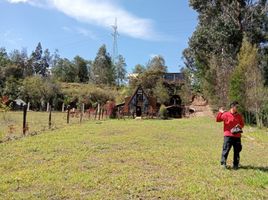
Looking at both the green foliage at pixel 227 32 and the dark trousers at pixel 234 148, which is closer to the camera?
the dark trousers at pixel 234 148

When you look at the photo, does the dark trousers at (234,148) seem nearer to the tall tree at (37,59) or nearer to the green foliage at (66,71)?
the green foliage at (66,71)

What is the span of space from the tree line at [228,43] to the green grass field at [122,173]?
21.6 meters

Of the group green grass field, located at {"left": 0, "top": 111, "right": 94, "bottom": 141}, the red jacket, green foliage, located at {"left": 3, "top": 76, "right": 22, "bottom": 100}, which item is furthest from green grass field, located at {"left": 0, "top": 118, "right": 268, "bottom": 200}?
green foliage, located at {"left": 3, "top": 76, "right": 22, "bottom": 100}

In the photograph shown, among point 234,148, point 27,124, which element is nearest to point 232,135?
point 234,148

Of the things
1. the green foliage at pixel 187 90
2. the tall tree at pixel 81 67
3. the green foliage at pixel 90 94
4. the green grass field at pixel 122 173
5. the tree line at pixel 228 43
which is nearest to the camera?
the green grass field at pixel 122 173

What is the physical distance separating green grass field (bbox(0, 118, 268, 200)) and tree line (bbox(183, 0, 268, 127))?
2156cm

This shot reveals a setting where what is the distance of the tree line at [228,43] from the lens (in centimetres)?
3444

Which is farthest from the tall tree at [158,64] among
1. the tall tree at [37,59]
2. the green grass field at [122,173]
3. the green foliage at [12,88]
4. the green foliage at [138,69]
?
the green grass field at [122,173]

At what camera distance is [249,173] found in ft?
33.0

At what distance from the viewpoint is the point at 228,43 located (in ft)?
133

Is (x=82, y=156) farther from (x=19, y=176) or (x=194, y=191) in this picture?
(x=194, y=191)

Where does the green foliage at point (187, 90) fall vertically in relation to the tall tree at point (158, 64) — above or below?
below

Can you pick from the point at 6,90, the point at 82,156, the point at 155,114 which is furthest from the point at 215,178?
the point at 6,90

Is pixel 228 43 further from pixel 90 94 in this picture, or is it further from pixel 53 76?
pixel 53 76
